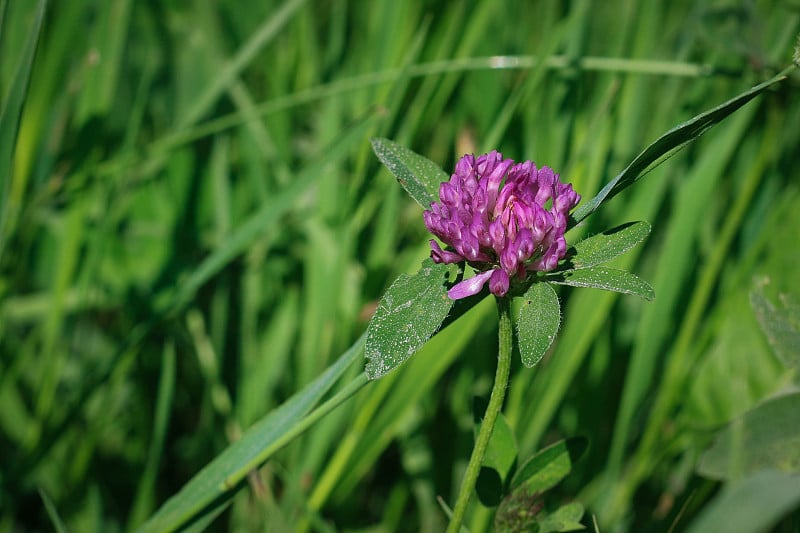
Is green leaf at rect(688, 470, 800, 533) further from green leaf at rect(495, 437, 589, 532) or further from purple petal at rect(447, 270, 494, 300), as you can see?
purple petal at rect(447, 270, 494, 300)

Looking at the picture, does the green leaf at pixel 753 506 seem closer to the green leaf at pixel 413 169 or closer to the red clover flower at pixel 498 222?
→ the red clover flower at pixel 498 222

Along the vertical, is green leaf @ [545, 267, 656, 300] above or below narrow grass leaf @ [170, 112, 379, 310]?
below

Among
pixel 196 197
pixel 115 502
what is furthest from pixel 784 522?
pixel 196 197

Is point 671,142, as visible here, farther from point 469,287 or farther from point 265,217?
point 265,217

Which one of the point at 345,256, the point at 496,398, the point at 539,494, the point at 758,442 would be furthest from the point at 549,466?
the point at 345,256

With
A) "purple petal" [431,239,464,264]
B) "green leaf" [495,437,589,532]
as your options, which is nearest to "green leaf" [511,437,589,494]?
"green leaf" [495,437,589,532]

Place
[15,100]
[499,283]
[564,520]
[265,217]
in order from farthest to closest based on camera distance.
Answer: [265,217] → [15,100] → [564,520] → [499,283]
